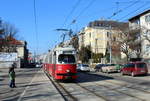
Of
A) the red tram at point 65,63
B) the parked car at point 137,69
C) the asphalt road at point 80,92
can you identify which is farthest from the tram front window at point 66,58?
the parked car at point 137,69

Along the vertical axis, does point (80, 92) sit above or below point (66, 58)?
below

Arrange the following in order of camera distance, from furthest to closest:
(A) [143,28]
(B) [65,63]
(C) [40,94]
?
(A) [143,28] → (B) [65,63] → (C) [40,94]

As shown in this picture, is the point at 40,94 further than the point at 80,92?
No

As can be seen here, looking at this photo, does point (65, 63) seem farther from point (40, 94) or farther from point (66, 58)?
point (40, 94)

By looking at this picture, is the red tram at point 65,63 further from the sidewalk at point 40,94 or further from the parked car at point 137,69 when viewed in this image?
the parked car at point 137,69

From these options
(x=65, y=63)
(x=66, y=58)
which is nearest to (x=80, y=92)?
(x=65, y=63)

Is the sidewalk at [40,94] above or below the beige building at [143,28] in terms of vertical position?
below

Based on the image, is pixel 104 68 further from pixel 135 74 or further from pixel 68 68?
pixel 68 68

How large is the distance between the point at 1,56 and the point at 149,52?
43.7m

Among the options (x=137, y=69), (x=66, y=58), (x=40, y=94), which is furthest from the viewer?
(x=137, y=69)

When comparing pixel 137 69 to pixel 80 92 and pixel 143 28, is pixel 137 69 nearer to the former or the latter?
pixel 80 92

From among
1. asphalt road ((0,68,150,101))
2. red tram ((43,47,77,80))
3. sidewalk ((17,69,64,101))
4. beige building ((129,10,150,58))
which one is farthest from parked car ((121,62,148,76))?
sidewalk ((17,69,64,101))

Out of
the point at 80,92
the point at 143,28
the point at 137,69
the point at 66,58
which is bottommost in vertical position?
the point at 80,92

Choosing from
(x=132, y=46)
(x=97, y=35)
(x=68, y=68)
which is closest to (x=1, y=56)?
(x=97, y=35)
